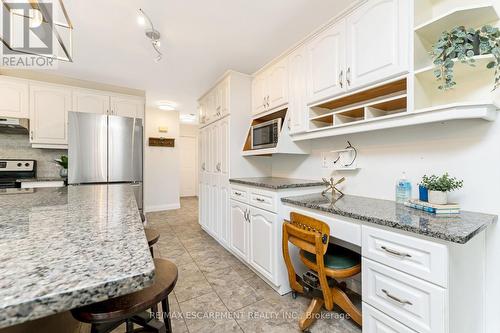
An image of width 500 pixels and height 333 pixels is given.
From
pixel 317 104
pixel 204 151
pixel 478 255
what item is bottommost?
pixel 478 255

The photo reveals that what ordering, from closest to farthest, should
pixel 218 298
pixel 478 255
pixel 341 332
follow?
pixel 478 255, pixel 341 332, pixel 218 298

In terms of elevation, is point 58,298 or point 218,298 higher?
point 58,298

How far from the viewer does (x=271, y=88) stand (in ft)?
8.31

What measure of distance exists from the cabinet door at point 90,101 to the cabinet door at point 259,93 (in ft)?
7.87

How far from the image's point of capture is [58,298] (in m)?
0.35

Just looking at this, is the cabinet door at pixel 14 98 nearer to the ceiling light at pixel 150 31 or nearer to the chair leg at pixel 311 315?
the ceiling light at pixel 150 31

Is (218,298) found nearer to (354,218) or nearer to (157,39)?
(354,218)

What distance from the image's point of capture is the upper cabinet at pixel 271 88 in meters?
2.34

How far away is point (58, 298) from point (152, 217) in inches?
179

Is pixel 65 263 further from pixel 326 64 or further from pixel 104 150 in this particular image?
pixel 104 150

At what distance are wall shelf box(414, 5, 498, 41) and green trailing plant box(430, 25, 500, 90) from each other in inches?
4.6

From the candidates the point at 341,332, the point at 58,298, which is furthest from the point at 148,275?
the point at 341,332

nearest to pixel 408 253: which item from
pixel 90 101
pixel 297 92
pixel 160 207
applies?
pixel 297 92

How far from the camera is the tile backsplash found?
306 centimetres
